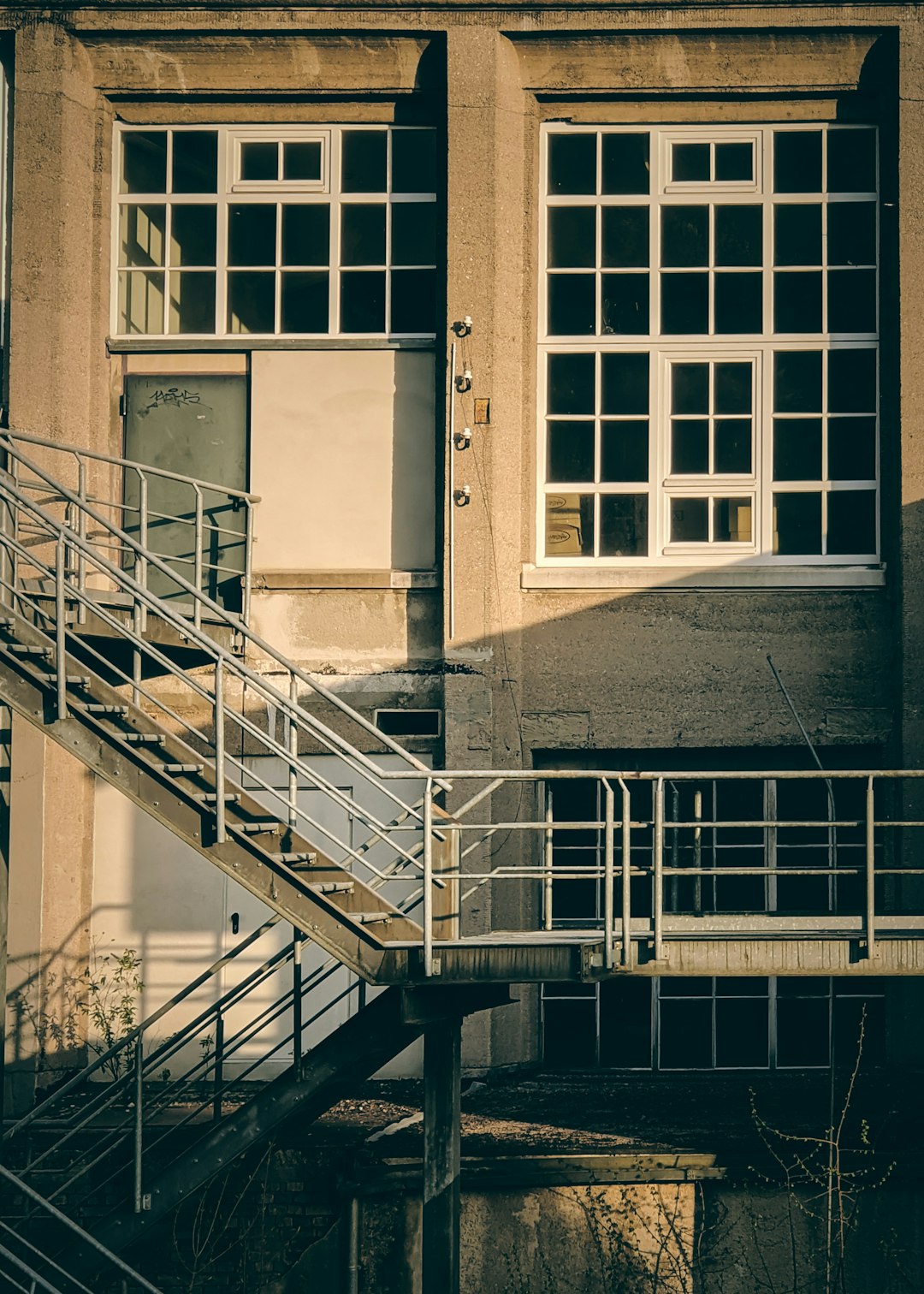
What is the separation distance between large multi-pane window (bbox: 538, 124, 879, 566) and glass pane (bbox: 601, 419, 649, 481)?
1 cm

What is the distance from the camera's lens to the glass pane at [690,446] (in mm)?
13938

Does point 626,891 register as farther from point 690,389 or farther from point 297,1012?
point 690,389

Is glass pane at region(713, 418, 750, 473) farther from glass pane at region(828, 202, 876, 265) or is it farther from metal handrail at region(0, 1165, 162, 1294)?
metal handrail at region(0, 1165, 162, 1294)

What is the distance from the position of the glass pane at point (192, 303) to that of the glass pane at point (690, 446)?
3.99 metres

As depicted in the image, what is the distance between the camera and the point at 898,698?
13461 mm

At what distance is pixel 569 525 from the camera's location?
13992 mm

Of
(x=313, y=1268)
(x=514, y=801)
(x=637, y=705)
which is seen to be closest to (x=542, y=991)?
(x=514, y=801)

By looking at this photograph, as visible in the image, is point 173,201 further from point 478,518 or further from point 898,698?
point 898,698

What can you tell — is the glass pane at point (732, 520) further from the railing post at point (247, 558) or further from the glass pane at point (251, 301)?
the glass pane at point (251, 301)

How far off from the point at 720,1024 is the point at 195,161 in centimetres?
837

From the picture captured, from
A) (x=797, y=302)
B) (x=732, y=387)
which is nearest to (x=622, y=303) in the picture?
(x=732, y=387)

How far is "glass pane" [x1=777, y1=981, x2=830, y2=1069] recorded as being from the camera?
13625mm

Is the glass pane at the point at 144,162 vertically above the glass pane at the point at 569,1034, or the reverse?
the glass pane at the point at 144,162

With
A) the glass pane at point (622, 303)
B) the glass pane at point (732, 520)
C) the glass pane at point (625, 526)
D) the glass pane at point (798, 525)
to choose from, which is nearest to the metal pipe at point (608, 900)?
the glass pane at point (625, 526)
